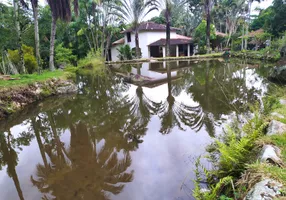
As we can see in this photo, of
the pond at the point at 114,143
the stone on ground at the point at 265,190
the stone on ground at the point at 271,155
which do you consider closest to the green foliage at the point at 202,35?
the pond at the point at 114,143

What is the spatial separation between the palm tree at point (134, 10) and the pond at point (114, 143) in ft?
Result: 67.4

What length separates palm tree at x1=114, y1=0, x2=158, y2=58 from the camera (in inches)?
1041

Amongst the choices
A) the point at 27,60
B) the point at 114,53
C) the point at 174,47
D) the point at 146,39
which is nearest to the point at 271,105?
the point at 27,60

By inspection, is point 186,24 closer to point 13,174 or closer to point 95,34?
point 95,34

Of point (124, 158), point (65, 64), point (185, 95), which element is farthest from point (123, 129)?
point (65, 64)

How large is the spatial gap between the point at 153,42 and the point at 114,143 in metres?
28.4

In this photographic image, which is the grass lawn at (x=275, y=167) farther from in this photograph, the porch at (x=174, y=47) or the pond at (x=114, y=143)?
the porch at (x=174, y=47)

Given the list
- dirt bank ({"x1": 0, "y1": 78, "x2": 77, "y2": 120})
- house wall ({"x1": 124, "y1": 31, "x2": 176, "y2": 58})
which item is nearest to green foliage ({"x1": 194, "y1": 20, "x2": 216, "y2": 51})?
house wall ({"x1": 124, "y1": 31, "x2": 176, "y2": 58})

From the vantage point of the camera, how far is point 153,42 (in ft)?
103

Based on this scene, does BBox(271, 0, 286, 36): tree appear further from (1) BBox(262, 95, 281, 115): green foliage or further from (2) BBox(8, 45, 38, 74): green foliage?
(2) BBox(8, 45, 38, 74): green foliage

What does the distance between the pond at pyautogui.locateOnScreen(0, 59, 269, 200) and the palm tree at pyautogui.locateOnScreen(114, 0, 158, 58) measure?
2054 cm

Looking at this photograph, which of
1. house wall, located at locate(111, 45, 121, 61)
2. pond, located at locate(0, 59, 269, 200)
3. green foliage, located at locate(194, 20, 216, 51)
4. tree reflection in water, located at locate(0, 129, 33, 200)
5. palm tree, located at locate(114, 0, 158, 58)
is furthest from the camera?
house wall, located at locate(111, 45, 121, 61)

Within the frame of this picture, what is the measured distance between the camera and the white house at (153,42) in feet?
101

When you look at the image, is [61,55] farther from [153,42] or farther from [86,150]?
[86,150]
